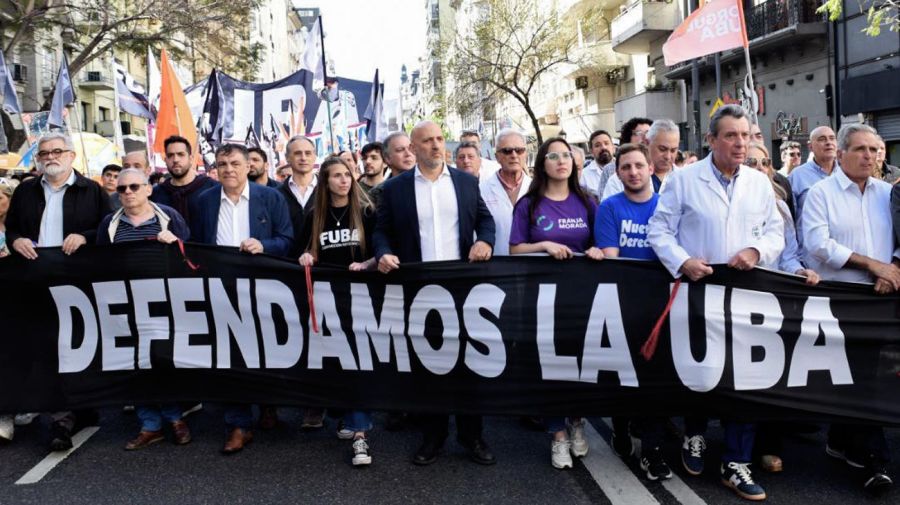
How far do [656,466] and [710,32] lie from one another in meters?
9.39

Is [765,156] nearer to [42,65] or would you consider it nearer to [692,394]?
[692,394]

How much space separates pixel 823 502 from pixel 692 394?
798 millimetres

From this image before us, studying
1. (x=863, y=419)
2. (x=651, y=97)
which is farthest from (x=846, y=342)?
(x=651, y=97)

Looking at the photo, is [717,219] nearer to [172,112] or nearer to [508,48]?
[172,112]

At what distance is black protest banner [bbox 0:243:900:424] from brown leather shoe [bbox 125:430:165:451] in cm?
22

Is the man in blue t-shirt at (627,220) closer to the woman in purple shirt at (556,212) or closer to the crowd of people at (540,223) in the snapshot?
the crowd of people at (540,223)

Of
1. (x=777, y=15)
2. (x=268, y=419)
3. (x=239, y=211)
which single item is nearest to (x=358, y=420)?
(x=268, y=419)

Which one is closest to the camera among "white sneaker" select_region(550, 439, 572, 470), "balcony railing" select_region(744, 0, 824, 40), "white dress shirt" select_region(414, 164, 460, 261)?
"white sneaker" select_region(550, 439, 572, 470)

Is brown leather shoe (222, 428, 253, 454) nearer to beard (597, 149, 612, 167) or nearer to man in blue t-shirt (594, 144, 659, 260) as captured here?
man in blue t-shirt (594, 144, 659, 260)

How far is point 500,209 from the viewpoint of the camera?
572 centimetres

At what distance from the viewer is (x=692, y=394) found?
4.40m

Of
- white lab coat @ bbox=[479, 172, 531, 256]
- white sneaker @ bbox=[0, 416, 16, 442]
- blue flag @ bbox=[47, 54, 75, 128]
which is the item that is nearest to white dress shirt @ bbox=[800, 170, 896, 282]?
white lab coat @ bbox=[479, 172, 531, 256]

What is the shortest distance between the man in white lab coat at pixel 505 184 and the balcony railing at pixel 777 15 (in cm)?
1907

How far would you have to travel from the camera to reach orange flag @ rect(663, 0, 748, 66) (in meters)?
11.7
